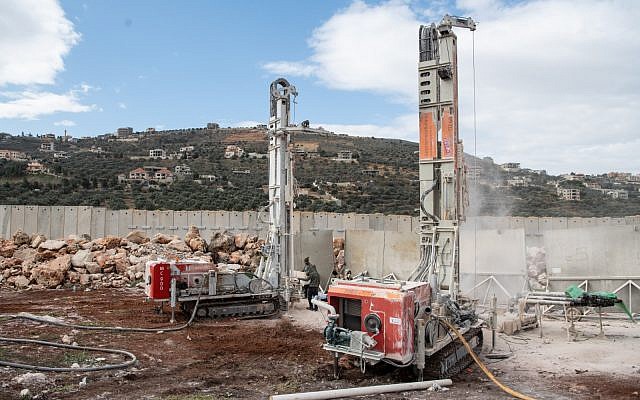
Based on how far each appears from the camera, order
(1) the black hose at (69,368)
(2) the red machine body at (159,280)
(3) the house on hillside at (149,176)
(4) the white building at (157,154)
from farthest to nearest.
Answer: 1. (4) the white building at (157,154)
2. (3) the house on hillside at (149,176)
3. (2) the red machine body at (159,280)
4. (1) the black hose at (69,368)

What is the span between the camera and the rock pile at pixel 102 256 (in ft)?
62.4

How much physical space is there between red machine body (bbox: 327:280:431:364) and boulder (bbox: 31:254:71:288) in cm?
1394

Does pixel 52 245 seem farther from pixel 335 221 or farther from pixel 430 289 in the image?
pixel 430 289

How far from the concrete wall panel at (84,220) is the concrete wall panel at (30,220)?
6.82 feet

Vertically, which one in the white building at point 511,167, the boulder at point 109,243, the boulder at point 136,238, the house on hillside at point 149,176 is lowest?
the boulder at point 109,243

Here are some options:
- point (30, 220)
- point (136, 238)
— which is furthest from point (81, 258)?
point (30, 220)

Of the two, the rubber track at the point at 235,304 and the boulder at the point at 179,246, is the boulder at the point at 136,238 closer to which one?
the boulder at the point at 179,246

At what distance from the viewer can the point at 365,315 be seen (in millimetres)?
7812

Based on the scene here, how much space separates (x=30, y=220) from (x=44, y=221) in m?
0.62

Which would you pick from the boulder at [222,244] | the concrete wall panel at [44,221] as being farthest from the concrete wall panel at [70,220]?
the boulder at [222,244]

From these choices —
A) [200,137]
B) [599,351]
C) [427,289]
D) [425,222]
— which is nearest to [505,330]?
[599,351]

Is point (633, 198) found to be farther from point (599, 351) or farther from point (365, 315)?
point (365, 315)

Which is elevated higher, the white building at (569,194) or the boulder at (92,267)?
the white building at (569,194)

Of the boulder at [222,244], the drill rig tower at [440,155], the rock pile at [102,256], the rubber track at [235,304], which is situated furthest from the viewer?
the boulder at [222,244]
